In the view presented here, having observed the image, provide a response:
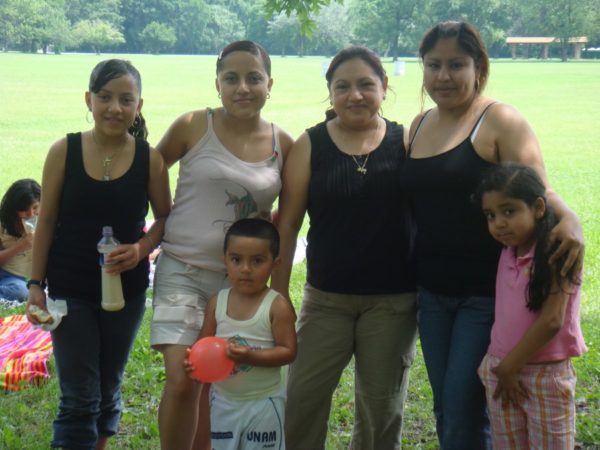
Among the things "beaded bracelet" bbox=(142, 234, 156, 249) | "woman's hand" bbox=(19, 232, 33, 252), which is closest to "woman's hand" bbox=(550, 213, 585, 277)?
"beaded bracelet" bbox=(142, 234, 156, 249)

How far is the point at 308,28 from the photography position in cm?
589

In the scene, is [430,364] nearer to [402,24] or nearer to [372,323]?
[372,323]

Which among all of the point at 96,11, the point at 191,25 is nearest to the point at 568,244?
the point at 191,25

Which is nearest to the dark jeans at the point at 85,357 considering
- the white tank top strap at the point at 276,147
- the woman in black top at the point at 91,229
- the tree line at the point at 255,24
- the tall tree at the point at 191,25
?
the woman in black top at the point at 91,229

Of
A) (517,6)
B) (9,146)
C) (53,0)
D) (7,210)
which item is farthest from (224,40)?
(7,210)

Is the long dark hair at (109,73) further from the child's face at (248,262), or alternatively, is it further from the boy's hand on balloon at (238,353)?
the boy's hand on balloon at (238,353)

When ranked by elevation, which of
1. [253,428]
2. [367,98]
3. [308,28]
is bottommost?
[253,428]

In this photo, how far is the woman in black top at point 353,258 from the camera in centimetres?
337

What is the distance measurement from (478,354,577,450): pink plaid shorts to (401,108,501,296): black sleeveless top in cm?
34

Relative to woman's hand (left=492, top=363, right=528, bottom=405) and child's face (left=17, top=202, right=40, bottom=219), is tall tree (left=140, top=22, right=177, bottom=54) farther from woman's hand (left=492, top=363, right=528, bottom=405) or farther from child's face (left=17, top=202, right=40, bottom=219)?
woman's hand (left=492, top=363, right=528, bottom=405)

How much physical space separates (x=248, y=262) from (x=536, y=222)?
3.93ft

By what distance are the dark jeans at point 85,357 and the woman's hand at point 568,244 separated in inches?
73.6

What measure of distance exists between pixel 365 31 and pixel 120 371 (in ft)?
228

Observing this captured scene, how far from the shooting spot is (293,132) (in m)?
21.0
